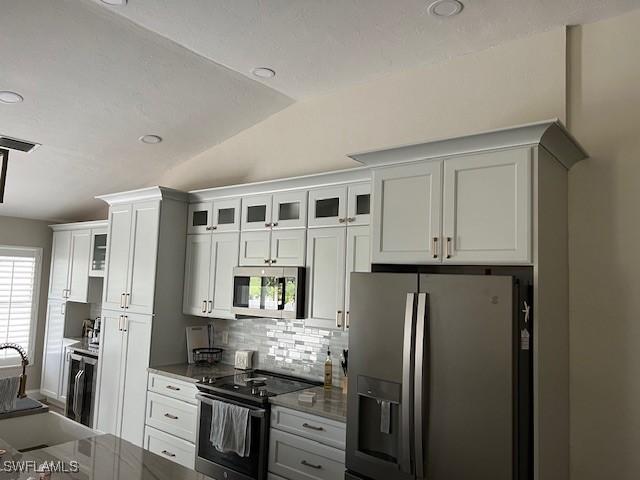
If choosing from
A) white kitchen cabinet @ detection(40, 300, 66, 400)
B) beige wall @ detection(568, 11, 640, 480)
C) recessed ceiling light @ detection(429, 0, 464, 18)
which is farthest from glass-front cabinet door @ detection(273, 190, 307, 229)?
white kitchen cabinet @ detection(40, 300, 66, 400)

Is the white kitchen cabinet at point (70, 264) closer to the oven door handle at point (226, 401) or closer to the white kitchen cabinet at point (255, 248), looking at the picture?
the white kitchen cabinet at point (255, 248)

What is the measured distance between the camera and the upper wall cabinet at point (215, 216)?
4238 millimetres

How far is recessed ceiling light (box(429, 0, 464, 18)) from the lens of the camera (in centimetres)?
262

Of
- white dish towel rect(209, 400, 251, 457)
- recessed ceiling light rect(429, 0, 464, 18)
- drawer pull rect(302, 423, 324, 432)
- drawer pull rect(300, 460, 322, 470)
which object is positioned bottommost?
drawer pull rect(300, 460, 322, 470)

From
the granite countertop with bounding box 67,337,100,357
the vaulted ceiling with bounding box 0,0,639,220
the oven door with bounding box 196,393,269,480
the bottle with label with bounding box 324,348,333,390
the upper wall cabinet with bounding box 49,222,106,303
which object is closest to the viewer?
the vaulted ceiling with bounding box 0,0,639,220

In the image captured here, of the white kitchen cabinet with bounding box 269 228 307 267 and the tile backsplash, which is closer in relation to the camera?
the white kitchen cabinet with bounding box 269 228 307 267

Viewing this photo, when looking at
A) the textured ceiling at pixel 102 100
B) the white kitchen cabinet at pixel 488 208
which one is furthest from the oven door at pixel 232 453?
the textured ceiling at pixel 102 100

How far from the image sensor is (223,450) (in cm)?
349

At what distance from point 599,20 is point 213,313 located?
135 inches

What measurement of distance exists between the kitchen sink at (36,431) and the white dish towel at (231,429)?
1.18 m

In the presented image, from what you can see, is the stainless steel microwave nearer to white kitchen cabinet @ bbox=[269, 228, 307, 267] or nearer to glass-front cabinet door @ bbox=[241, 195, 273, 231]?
white kitchen cabinet @ bbox=[269, 228, 307, 267]

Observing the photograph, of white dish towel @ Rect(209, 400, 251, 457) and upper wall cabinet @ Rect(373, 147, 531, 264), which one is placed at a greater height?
upper wall cabinet @ Rect(373, 147, 531, 264)

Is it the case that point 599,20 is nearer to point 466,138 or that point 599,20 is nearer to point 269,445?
point 466,138

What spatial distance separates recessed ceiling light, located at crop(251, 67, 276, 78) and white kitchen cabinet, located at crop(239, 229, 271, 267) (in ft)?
3.82
